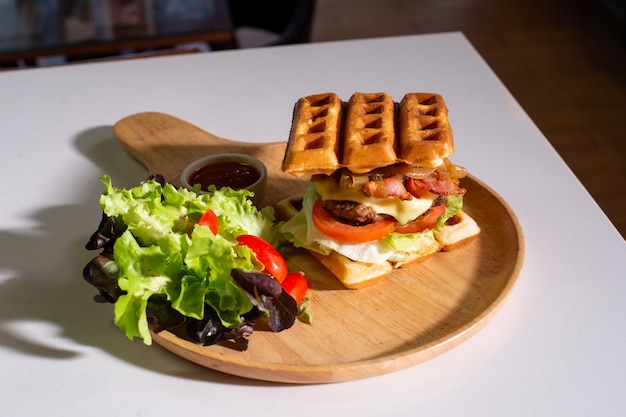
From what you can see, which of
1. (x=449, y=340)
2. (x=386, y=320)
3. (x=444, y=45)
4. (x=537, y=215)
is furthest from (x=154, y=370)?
(x=444, y=45)

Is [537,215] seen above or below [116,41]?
above

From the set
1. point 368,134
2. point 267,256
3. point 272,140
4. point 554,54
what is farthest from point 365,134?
point 554,54

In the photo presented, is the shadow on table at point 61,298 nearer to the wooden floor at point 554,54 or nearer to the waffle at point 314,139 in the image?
the waffle at point 314,139

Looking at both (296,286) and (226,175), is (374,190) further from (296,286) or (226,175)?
(226,175)

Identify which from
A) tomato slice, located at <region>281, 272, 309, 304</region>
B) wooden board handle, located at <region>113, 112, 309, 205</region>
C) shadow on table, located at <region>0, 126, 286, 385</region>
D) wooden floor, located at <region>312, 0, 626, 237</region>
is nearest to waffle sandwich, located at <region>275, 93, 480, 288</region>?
tomato slice, located at <region>281, 272, 309, 304</region>

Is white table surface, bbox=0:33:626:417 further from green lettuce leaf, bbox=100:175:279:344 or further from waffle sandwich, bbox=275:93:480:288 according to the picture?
waffle sandwich, bbox=275:93:480:288

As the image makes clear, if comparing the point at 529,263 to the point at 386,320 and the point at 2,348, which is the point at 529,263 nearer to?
the point at 386,320

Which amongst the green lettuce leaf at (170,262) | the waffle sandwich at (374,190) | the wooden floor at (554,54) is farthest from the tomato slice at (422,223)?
the wooden floor at (554,54)
